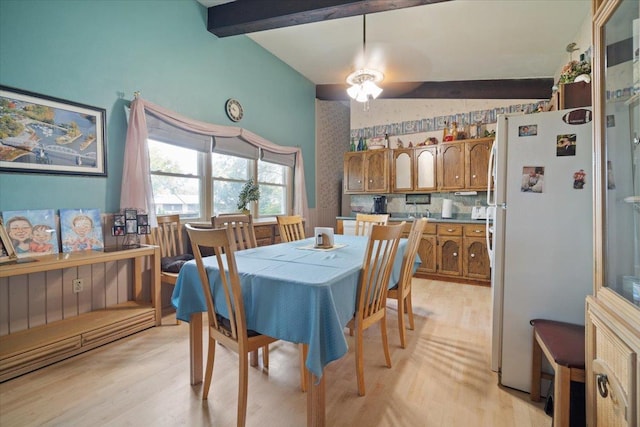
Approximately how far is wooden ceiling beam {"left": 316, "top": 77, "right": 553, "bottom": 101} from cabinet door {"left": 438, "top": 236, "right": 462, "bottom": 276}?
2206 mm

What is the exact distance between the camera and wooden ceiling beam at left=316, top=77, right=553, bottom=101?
424 centimetres

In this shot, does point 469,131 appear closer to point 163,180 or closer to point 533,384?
point 533,384

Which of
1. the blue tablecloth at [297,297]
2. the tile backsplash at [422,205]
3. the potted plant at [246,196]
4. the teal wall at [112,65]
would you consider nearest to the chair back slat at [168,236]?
the teal wall at [112,65]

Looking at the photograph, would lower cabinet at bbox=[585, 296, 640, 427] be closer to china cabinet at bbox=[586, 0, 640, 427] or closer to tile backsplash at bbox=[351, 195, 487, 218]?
china cabinet at bbox=[586, 0, 640, 427]

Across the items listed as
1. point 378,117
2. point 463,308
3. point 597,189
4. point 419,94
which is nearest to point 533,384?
point 597,189

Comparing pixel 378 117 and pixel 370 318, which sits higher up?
pixel 378 117

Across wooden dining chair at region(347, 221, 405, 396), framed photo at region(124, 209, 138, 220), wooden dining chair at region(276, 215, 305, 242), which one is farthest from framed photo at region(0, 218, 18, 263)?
wooden dining chair at region(347, 221, 405, 396)

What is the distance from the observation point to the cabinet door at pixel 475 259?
409 centimetres

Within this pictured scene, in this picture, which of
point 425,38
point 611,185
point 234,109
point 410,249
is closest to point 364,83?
point 425,38

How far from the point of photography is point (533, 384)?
5.56ft

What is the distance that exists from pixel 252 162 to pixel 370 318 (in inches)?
121

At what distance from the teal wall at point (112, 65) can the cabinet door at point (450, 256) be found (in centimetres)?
324

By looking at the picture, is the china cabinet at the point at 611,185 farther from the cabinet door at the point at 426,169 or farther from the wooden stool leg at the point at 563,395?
the cabinet door at the point at 426,169

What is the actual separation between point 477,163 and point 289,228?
299 centimetres
